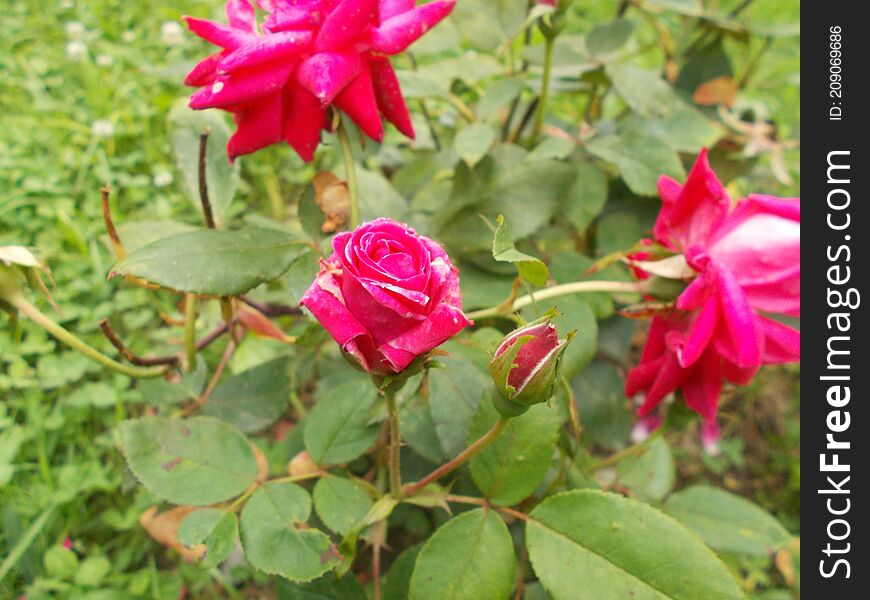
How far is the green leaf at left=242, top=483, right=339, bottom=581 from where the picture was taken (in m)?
0.64

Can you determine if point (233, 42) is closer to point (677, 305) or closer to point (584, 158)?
point (677, 305)

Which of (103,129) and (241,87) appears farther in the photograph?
(103,129)

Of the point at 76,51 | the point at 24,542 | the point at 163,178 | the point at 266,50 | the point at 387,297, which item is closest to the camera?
the point at 387,297

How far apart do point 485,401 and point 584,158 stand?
1.71 ft

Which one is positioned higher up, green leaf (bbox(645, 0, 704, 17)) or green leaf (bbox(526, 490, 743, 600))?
green leaf (bbox(645, 0, 704, 17))

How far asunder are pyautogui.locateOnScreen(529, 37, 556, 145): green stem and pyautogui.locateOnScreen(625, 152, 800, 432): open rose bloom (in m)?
0.28

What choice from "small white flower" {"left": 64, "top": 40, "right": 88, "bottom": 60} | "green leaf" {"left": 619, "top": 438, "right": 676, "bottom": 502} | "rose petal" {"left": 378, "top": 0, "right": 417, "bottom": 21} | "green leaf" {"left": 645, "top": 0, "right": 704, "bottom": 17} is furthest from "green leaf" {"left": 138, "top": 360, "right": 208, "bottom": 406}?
"small white flower" {"left": 64, "top": 40, "right": 88, "bottom": 60}

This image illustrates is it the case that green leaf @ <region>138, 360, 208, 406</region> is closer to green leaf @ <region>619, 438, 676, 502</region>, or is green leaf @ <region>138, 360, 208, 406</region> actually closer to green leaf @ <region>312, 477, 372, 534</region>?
green leaf @ <region>312, 477, 372, 534</region>

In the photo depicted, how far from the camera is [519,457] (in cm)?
67

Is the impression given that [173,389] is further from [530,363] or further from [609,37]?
[609,37]

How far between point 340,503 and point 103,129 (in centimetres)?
115

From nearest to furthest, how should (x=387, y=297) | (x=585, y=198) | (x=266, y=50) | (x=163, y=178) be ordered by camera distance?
(x=387, y=297) < (x=266, y=50) < (x=585, y=198) < (x=163, y=178)

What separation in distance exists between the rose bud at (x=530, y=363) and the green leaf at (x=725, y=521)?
541 millimetres

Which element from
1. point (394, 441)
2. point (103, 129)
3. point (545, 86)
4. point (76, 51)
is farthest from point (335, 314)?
point (76, 51)
